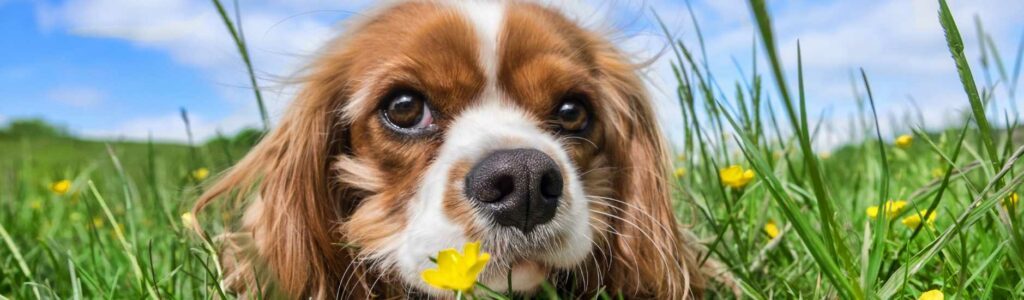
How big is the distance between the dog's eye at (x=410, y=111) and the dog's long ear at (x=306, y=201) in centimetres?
26

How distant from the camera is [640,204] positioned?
6.97 ft

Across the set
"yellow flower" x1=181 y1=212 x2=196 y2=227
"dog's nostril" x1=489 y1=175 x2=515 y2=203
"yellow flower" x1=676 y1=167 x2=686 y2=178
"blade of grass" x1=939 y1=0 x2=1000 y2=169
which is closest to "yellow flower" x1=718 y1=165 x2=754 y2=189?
"dog's nostril" x1=489 y1=175 x2=515 y2=203

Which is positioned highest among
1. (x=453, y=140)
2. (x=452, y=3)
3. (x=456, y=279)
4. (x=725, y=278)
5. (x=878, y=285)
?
(x=452, y=3)

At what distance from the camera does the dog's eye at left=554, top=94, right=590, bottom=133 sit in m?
1.98

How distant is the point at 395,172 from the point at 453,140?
0.18 meters

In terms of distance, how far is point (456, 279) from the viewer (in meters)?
1.11

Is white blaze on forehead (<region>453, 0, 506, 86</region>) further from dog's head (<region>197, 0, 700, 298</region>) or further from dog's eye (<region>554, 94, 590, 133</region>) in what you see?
dog's eye (<region>554, 94, 590, 133</region>)

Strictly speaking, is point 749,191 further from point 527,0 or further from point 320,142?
point 320,142

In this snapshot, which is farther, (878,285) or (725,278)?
(725,278)

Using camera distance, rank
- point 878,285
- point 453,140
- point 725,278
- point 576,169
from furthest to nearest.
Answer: point 725,278
point 576,169
point 453,140
point 878,285

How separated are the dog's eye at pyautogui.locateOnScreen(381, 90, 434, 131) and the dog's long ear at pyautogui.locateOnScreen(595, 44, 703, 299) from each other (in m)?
0.51

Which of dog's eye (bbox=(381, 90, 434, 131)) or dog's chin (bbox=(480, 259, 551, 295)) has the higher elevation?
dog's eye (bbox=(381, 90, 434, 131))

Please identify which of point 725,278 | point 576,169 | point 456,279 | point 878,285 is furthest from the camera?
point 725,278

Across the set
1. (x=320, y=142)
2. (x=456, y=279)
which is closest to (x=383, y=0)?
(x=320, y=142)
